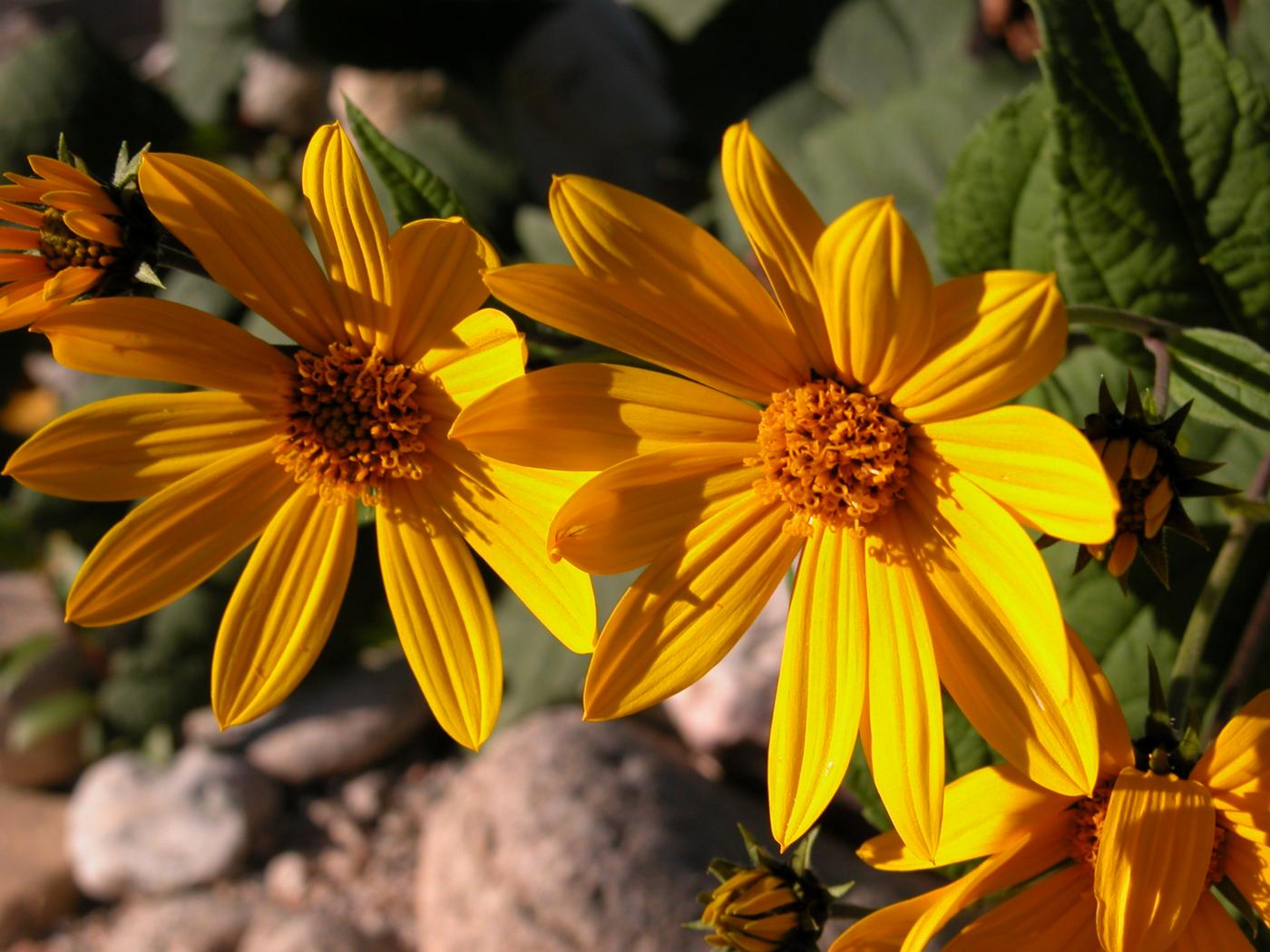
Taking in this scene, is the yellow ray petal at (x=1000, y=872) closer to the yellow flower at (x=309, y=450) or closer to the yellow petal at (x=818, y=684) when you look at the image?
the yellow petal at (x=818, y=684)

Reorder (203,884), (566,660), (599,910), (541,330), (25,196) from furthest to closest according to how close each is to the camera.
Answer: (203,884)
(566,660)
(599,910)
(541,330)
(25,196)

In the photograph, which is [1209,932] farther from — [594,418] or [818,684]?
[594,418]

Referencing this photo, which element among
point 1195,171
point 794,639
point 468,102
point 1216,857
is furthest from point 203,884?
point 1195,171

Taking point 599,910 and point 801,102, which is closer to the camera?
point 599,910

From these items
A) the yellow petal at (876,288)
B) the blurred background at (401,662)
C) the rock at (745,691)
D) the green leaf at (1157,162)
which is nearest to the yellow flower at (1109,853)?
the yellow petal at (876,288)

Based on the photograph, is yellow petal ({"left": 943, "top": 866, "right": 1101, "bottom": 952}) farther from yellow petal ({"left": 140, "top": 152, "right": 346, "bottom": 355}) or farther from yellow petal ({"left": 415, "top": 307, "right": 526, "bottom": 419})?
yellow petal ({"left": 140, "top": 152, "right": 346, "bottom": 355})

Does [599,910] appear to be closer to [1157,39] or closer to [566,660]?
[566,660]
